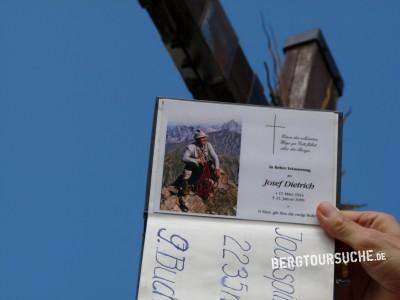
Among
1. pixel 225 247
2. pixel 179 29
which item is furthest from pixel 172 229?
pixel 179 29

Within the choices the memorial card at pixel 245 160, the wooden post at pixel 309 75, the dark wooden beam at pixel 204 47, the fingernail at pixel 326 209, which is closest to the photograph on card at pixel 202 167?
the memorial card at pixel 245 160

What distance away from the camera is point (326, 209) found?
792mm

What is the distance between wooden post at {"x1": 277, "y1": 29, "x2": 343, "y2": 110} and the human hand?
1.08 m

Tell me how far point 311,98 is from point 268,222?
129 cm

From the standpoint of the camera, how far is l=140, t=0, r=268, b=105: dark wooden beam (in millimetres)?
1609

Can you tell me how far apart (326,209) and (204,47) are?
95 centimetres

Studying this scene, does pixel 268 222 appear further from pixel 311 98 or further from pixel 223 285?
pixel 311 98

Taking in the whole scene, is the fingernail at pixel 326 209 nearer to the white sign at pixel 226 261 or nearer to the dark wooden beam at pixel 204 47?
the white sign at pixel 226 261

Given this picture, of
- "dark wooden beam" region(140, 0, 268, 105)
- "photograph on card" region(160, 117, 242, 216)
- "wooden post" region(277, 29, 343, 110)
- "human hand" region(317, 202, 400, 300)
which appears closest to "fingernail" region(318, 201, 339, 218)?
"human hand" region(317, 202, 400, 300)

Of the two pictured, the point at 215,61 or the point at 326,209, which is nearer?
the point at 326,209

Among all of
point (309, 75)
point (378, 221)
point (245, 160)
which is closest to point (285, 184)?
point (245, 160)

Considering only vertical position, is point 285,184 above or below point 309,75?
below

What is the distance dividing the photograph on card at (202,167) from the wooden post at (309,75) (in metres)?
1.17

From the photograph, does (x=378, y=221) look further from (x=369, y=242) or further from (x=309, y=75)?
(x=309, y=75)
